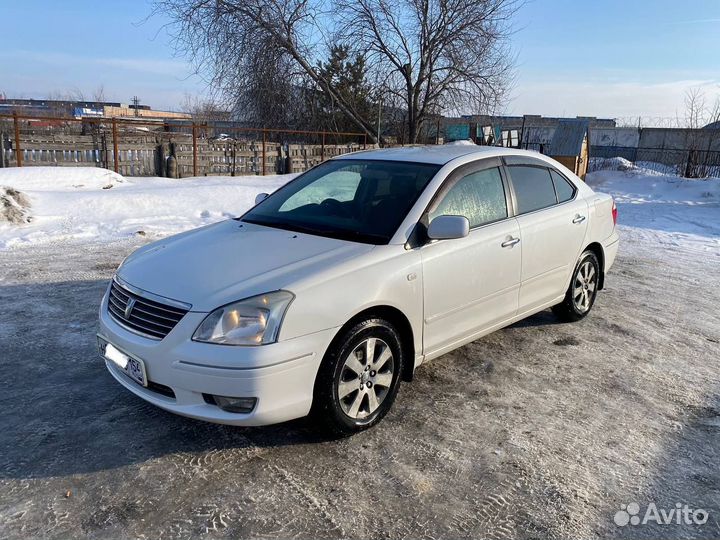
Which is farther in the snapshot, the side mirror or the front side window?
the front side window

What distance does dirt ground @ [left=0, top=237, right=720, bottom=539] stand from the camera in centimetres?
258

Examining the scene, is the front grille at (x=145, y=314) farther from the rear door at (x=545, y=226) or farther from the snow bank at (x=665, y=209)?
the snow bank at (x=665, y=209)

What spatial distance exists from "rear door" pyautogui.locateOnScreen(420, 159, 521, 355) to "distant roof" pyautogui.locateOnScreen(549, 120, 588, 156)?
15400 millimetres

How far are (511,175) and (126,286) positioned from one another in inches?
115

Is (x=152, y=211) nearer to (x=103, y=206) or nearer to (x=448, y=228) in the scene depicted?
(x=103, y=206)

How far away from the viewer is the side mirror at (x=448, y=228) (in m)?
→ 3.47

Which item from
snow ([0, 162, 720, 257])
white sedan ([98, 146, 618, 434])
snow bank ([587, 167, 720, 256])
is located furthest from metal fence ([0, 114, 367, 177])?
white sedan ([98, 146, 618, 434])

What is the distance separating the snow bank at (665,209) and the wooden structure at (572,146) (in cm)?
153

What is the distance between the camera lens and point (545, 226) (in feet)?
14.9

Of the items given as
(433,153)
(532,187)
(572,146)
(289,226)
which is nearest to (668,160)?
(572,146)

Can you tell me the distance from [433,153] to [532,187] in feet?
3.00

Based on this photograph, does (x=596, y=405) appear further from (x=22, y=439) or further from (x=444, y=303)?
(x=22, y=439)

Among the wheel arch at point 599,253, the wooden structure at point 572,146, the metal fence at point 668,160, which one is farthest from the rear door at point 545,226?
the metal fence at point 668,160

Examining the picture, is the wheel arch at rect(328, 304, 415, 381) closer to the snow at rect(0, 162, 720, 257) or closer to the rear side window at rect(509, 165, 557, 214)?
the rear side window at rect(509, 165, 557, 214)
